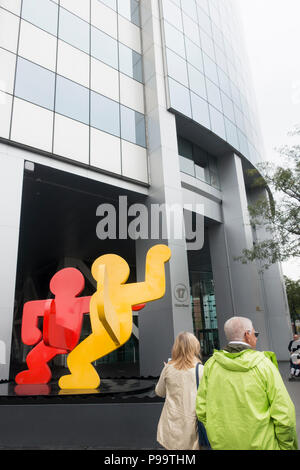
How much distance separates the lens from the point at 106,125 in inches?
517

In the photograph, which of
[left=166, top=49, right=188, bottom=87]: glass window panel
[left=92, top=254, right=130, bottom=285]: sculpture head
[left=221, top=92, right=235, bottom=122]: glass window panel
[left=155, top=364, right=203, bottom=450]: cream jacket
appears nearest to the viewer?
[left=155, top=364, right=203, bottom=450]: cream jacket

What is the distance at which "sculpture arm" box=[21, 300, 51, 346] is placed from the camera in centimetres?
827

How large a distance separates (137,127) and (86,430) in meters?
12.1

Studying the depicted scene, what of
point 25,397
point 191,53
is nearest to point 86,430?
point 25,397

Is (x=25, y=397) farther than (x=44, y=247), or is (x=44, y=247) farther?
(x=44, y=247)

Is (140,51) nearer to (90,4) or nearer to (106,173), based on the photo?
(90,4)

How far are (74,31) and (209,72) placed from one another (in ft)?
27.9

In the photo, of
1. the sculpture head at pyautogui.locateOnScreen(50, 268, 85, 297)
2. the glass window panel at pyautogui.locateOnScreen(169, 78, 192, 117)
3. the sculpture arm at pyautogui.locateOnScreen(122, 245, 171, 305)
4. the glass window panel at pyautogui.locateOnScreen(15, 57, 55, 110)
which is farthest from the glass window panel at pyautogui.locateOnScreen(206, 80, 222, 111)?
the sculpture head at pyautogui.locateOnScreen(50, 268, 85, 297)

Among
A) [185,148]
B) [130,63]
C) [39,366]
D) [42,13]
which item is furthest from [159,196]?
[42,13]

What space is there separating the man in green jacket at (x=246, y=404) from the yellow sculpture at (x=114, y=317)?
15.6 feet

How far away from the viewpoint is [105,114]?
1326 cm

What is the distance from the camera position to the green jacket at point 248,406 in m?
2.16

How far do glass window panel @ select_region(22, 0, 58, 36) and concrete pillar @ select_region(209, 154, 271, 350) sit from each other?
1139 centimetres

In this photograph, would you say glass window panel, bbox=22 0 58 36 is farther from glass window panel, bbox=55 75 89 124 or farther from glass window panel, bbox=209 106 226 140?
glass window panel, bbox=209 106 226 140
